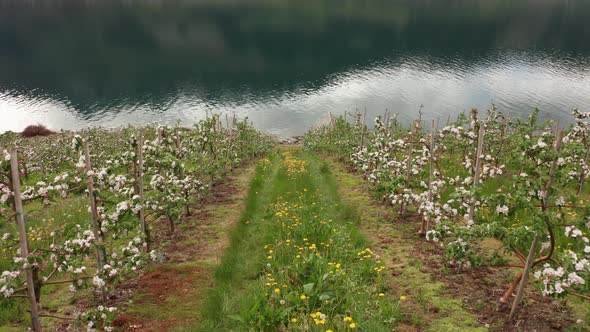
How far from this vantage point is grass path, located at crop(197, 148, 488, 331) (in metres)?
10.3

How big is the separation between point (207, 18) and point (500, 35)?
409 feet

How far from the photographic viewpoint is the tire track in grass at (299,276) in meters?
10.2

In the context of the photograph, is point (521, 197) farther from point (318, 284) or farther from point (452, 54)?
point (452, 54)

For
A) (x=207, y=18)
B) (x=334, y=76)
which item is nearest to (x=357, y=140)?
(x=334, y=76)

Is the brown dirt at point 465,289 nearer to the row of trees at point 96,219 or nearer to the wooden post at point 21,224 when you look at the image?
the row of trees at point 96,219

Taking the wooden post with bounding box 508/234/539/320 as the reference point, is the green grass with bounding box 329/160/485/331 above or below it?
below

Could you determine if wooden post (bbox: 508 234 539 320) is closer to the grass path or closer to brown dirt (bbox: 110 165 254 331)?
the grass path

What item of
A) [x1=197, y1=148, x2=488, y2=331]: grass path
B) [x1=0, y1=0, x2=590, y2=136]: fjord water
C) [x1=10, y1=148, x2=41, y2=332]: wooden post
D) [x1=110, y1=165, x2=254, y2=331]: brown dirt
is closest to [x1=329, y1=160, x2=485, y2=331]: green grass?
[x1=197, y1=148, x2=488, y2=331]: grass path

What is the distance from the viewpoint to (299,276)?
39.9ft

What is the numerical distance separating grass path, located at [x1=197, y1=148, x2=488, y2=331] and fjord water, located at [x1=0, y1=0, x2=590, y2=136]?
114ft

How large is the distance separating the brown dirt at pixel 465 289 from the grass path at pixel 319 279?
7cm

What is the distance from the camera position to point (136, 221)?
12.2 meters

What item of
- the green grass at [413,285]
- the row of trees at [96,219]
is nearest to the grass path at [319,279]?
the green grass at [413,285]

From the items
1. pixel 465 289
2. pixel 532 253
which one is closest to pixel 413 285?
pixel 465 289
